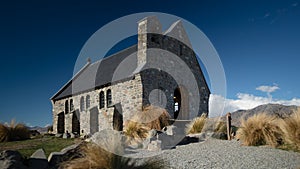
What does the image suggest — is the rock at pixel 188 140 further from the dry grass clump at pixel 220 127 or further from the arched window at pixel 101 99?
the arched window at pixel 101 99

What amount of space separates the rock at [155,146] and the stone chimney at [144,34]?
8.04 meters

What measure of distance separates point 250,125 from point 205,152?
2144mm

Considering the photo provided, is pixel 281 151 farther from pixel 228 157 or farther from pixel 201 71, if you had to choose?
pixel 201 71

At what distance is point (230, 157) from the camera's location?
5.93 meters

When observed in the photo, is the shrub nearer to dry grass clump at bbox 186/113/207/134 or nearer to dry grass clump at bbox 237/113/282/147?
dry grass clump at bbox 237/113/282/147

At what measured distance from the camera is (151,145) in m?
7.64

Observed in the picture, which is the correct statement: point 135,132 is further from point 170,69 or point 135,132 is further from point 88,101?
point 88,101

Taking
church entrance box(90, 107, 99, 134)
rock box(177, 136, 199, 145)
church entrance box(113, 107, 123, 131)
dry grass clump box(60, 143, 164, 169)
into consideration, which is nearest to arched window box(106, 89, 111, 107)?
church entrance box(90, 107, 99, 134)

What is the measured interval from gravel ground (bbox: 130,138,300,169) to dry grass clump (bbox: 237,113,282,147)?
40 centimetres

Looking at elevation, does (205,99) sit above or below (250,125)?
above

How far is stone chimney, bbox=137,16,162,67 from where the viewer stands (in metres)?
15.2

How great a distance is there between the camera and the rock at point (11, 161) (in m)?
5.21

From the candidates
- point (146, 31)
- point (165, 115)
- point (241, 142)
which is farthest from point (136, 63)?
point (241, 142)

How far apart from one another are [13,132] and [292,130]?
43.0 ft
